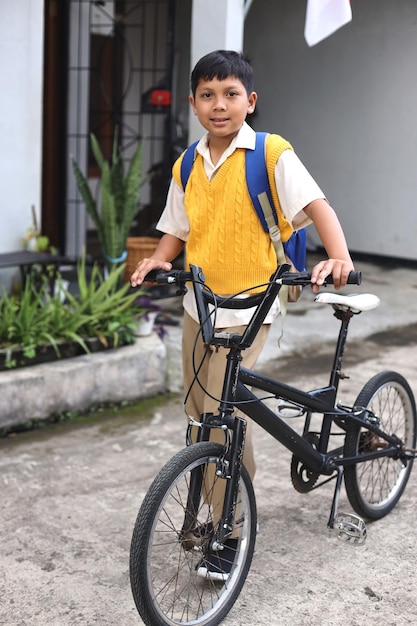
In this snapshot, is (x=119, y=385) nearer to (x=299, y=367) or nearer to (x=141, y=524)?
(x=299, y=367)

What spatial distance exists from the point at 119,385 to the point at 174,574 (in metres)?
2.01

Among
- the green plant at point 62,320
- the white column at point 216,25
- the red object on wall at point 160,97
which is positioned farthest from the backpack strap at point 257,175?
the red object on wall at point 160,97

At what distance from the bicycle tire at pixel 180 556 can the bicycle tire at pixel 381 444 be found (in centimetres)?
66

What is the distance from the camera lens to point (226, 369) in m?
2.70

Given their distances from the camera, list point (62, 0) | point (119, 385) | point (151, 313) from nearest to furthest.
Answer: point (119, 385), point (151, 313), point (62, 0)

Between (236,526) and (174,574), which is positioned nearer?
(236,526)

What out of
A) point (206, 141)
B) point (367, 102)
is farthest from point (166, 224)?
point (367, 102)

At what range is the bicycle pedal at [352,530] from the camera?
316 cm

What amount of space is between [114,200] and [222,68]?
3.45m

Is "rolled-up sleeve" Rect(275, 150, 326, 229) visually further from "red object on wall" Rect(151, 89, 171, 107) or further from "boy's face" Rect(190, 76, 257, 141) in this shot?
"red object on wall" Rect(151, 89, 171, 107)

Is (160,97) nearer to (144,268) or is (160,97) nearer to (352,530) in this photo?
(144,268)

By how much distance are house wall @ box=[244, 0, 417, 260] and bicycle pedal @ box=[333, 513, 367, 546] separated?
6.32 metres

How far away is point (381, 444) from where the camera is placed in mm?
3496

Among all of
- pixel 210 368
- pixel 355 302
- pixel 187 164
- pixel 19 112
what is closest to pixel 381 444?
pixel 355 302
